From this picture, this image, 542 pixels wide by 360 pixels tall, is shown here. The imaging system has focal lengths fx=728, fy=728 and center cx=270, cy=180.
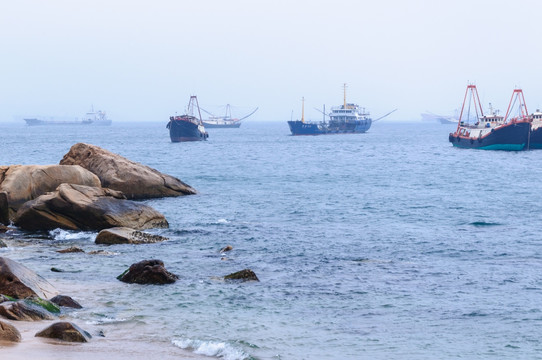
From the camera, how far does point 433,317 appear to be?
16.2m

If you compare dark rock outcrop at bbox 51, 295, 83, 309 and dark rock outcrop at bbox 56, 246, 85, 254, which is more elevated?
dark rock outcrop at bbox 51, 295, 83, 309

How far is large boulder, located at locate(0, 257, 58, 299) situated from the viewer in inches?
646

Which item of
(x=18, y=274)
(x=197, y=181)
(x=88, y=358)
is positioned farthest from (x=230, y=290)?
(x=197, y=181)

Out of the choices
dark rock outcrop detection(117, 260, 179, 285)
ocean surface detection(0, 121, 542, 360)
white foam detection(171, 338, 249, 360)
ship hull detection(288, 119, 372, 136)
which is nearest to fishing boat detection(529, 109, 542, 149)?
ocean surface detection(0, 121, 542, 360)

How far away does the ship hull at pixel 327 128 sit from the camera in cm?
17225

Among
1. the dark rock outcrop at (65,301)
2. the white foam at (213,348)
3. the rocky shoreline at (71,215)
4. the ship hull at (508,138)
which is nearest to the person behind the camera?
the white foam at (213,348)

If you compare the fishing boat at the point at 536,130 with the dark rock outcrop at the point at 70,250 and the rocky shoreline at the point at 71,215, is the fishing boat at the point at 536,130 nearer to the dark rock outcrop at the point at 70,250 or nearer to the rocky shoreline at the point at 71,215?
the rocky shoreline at the point at 71,215

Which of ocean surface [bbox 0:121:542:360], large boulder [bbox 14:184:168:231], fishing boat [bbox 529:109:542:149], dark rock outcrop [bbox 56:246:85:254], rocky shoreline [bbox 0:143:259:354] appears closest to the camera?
ocean surface [bbox 0:121:542:360]

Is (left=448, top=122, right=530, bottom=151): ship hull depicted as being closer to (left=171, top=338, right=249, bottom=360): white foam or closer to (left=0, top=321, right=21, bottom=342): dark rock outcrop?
(left=171, top=338, right=249, bottom=360): white foam

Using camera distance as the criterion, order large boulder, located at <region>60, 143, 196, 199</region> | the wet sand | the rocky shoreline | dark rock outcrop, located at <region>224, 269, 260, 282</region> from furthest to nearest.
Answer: large boulder, located at <region>60, 143, 196, 199</region> → dark rock outcrop, located at <region>224, 269, 260, 282</region> → the rocky shoreline → the wet sand

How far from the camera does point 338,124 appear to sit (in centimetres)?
17788

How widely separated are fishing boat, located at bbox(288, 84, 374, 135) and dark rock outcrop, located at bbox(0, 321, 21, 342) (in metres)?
159

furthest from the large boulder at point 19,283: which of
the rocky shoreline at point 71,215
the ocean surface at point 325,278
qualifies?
the ocean surface at point 325,278

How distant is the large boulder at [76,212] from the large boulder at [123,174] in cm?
838
